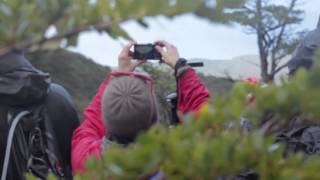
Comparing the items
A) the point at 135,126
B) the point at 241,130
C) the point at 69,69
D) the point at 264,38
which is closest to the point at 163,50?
the point at 135,126

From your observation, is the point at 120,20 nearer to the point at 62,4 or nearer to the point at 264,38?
the point at 62,4

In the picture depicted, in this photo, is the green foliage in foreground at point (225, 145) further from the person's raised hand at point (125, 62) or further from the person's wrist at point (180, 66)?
the person's raised hand at point (125, 62)

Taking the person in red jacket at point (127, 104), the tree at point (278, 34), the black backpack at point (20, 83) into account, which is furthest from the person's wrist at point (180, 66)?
the tree at point (278, 34)

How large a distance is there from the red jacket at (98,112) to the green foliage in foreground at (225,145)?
115 centimetres

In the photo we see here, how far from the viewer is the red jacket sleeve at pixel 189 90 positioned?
231cm

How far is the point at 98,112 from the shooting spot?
2471 mm

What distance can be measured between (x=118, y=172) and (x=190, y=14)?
0.24 m

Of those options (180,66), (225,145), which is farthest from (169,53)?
(225,145)

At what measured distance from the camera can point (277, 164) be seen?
41.1 inches

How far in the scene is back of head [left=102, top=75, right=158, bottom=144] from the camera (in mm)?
1955

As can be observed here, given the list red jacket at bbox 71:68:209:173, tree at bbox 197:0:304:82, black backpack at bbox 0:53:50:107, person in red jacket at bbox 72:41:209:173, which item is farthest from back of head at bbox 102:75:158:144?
tree at bbox 197:0:304:82

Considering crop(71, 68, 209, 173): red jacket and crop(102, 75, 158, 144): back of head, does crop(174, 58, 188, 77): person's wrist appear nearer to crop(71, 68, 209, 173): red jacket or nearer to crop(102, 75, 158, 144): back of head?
crop(71, 68, 209, 173): red jacket

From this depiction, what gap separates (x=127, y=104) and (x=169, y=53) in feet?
1.59

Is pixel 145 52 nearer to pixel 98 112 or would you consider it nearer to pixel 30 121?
pixel 98 112
